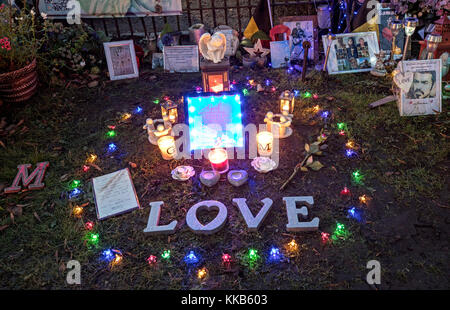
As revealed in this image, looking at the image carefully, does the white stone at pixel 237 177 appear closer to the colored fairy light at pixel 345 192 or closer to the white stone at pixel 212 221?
the white stone at pixel 212 221

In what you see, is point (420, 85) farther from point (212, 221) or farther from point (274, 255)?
point (212, 221)

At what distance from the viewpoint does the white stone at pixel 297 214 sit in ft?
11.7

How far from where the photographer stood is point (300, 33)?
263 inches

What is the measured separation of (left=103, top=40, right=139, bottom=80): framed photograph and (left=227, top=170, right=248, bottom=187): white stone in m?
3.61

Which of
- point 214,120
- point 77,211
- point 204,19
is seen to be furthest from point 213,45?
point 204,19

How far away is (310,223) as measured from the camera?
3600 mm

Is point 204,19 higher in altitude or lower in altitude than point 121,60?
higher

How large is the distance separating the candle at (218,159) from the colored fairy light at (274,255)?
1.26m

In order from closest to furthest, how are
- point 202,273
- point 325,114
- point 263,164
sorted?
1. point 202,273
2. point 263,164
3. point 325,114

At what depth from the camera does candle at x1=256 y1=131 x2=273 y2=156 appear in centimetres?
435

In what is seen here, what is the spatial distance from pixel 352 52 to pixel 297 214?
403 centimetres

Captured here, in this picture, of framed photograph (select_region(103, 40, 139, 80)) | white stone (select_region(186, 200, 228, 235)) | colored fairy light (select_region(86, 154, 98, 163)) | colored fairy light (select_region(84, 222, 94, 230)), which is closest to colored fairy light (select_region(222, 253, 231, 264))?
white stone (select_region(186, 200, 228, 235))
